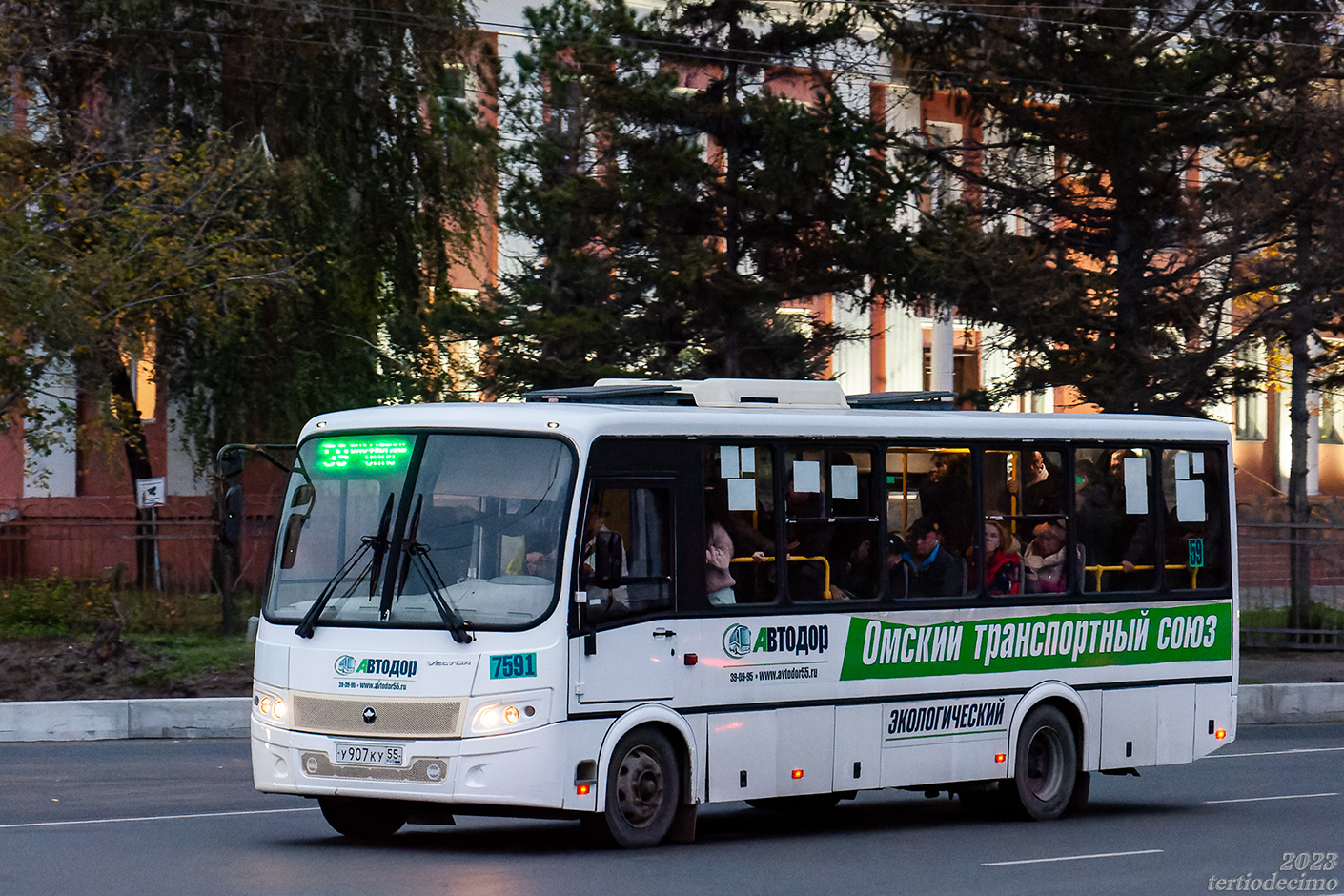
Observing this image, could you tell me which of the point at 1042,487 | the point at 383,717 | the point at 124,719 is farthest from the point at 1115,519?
the point at 124,719

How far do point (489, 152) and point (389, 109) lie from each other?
1.71 m

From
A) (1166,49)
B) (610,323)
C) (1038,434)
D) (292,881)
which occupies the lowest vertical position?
(292,881)

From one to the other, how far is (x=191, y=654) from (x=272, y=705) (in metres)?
11.4

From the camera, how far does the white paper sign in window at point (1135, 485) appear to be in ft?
48.1

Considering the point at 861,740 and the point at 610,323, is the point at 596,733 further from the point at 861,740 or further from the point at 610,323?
the point at 610,323

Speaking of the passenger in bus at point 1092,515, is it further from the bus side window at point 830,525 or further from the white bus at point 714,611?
the bus side window at point 830,525

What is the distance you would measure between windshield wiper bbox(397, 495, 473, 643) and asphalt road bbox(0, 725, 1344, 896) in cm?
127

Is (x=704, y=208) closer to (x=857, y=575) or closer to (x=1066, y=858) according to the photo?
(x=857, y=575)

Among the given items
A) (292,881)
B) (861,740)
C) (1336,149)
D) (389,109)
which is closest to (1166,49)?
(1336,149)

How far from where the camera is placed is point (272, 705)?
445 inches

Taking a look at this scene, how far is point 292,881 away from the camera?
973 cm

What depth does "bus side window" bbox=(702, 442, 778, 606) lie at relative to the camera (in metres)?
11.9

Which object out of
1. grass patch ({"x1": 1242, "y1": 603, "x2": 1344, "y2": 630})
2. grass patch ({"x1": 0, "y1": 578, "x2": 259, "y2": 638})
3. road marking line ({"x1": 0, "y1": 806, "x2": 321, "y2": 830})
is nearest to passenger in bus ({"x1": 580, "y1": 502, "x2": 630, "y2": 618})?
road marking line ({"x1": 0, "y1": 806, "x2": 321, "y2": 830})

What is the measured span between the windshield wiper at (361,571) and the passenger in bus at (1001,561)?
4.35m
